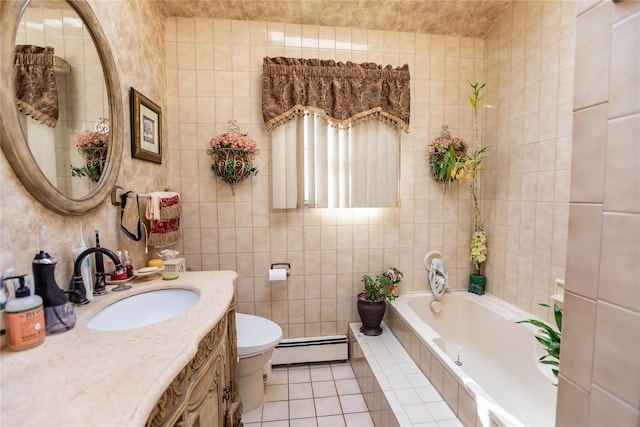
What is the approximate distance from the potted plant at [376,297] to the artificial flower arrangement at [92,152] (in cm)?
184

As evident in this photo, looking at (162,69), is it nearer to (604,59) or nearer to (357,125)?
(357,125)

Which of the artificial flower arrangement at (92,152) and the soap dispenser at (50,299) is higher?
the artificial flower arrangement at (92,152)

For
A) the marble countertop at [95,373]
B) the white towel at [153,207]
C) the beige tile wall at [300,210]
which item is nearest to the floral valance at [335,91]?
the beige tile wall at [300,210]

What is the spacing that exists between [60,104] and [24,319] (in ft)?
2.57

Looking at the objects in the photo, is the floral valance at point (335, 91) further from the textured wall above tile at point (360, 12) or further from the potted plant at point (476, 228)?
the potted plant at point (476, 228)

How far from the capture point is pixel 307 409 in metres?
1.84

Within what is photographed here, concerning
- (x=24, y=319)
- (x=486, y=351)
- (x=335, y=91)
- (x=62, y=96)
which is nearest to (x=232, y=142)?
(x=335, y=91)

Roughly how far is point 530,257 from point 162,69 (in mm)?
2955

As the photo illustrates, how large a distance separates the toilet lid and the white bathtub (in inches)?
36.7

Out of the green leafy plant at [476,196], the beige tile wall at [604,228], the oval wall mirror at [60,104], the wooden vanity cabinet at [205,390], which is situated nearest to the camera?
the beige tile wall at [604,228]

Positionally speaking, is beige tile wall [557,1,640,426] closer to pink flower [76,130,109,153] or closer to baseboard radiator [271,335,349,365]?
pink flower [76,130,109,153]

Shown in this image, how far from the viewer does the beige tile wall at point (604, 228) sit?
1.50 ft

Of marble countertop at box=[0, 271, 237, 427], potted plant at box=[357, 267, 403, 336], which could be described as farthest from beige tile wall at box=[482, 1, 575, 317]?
marble countertop at box=[0, 271, 237, 427]

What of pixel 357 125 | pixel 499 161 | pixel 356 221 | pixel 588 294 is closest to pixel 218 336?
→ pixel 588 294
